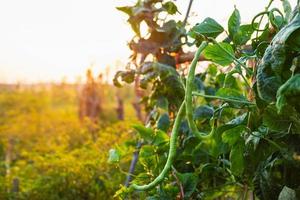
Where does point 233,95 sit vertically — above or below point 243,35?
below

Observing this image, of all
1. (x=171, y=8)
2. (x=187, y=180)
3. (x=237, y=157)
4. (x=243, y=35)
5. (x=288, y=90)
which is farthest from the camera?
(x=171, y=8)

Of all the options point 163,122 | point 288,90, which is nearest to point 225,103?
point 288,90

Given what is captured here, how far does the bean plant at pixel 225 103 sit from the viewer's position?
0.66m

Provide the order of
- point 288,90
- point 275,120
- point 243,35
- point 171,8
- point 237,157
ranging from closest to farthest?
point 288,90
point 275,120
point 237,157
point 243,35
point 171,8

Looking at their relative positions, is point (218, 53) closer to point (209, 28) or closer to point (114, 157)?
point (209, 28)

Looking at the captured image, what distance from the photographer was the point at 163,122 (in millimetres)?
1385

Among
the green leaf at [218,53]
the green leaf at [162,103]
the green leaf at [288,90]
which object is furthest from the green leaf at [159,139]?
the green leaf at [288,90]

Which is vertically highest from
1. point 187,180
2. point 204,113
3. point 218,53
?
point 218,53

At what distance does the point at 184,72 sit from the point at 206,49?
71cm

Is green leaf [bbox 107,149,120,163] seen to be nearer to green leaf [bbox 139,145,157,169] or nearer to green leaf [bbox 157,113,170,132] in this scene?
green leaf [bbox 139,145,157,169]

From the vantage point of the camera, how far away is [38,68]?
933cm

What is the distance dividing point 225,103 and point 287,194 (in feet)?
0.72

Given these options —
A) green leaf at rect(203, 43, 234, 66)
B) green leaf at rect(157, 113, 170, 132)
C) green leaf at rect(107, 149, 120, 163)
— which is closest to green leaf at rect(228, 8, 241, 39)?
green leaf at rect(203, 43, 234, 66)

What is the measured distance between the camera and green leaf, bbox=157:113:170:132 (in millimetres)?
1374
